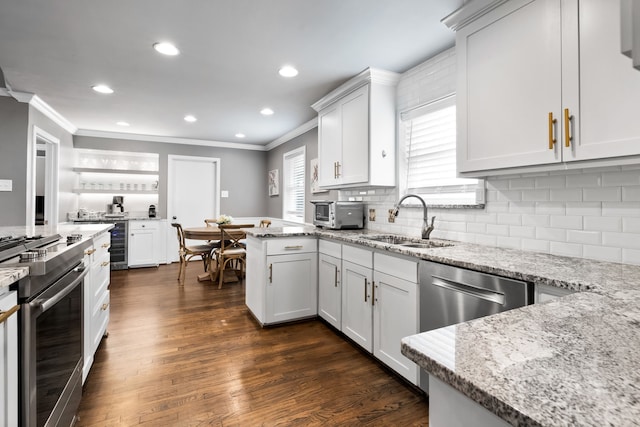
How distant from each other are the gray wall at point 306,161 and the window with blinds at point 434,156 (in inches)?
55.1

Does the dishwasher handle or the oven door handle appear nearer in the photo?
the oven door handle

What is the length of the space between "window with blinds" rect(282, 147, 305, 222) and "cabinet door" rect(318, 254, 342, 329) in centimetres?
235

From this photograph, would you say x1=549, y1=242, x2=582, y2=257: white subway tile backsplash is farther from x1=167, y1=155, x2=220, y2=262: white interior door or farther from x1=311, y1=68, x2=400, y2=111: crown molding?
x1=167, y1=155, x2=220, y2=262: white interior door

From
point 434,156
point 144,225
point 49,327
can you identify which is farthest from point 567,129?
point 144,225

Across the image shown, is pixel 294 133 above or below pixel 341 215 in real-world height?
above

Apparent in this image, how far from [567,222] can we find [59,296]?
2.50 metres

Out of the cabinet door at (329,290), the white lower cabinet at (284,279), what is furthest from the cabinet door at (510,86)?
the white lower cabinet at (284,279)

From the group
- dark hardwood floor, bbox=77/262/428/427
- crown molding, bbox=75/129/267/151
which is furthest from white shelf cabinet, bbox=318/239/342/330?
crown molding, bbox=75/129/267/151

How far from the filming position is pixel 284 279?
118 inches

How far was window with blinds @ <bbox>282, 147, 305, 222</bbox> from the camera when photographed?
5.39 meters

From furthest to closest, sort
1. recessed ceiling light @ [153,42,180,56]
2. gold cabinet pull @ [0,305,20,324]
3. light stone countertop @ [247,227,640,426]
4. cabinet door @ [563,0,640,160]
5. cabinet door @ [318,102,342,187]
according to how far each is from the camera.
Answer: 1. cabinet door @ [318,102,342,187]
2. recessed ceiling light @ [153,42,180,56]
3. cabinet door @ [563,0,640,160]
4. gold cabinet pull @ [0,305,20,324]
5. light stone countertop @ [247,227,640,426]

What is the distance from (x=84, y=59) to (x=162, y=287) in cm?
280

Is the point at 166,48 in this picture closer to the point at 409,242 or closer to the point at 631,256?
the point at 409,242

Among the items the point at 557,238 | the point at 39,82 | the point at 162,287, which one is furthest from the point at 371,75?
the point at 162,287
